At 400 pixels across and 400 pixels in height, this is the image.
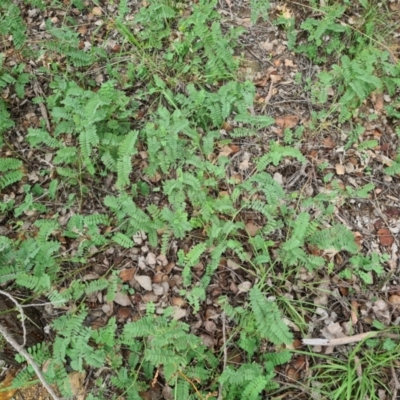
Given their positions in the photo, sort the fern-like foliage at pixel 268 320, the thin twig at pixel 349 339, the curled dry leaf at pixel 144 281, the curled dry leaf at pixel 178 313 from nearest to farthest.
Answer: the fern-like foliage at pixel 268 320 → the thin twig at pixel 349 339 → the curled dry leaf at pixel 178 313 → the curled dry leaf at pixel 144 281

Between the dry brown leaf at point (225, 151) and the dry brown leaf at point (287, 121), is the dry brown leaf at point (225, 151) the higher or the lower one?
the lower one

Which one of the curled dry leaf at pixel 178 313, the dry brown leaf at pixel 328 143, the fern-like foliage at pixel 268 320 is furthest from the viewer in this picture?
the dry brown leaf at pixel 328 143

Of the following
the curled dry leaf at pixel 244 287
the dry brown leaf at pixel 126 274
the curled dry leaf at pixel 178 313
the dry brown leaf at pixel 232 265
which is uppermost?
the dry brown leaf at pixel 232 265

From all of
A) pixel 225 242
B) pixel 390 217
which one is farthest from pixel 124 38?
pixel 390 217

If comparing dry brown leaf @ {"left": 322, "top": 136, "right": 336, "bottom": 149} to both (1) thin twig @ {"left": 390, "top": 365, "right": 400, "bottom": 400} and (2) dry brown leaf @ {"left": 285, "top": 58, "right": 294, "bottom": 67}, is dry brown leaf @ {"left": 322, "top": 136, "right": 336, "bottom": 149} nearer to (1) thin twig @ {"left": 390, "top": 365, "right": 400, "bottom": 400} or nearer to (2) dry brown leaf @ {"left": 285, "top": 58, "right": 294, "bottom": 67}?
(2) dry brown leaf @ {"left": 285, "top": 58, "right": 294, "bottom": 67}

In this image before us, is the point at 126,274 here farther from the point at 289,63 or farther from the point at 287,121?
the point at 289,63

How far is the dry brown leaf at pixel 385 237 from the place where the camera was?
11.0 ft

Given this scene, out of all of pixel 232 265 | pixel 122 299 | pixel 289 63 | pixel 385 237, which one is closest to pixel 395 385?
pixel 385 237

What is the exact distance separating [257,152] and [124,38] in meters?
1.75

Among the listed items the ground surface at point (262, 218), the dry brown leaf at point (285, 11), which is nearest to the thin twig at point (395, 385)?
the ground surface at point (262, 218)

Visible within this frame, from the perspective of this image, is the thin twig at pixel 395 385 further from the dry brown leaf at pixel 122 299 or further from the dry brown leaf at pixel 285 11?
the dry brown leaf at pixel 285 11

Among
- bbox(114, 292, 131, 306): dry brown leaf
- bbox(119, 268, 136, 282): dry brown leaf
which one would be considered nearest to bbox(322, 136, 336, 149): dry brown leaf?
bbox(119, 268, 136, 282): dry brown leaf

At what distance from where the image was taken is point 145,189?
3.56 m

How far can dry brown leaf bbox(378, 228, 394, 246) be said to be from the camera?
3352 mm
